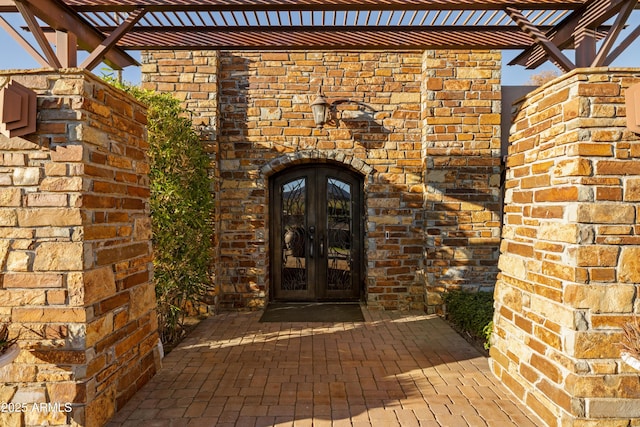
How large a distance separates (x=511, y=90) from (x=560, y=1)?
2.97 meters

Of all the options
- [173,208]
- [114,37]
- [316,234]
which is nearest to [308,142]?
[316,234]

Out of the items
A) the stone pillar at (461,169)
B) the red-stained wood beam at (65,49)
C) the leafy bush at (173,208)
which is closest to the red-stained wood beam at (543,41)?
the stone pillar at (461,169)

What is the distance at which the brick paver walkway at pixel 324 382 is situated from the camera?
2525mm

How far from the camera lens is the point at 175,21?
3.34m

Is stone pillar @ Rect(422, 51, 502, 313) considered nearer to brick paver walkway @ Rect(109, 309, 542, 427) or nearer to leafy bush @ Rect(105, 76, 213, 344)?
brick paver walkway @ Rect(109, 309, 542, 427)

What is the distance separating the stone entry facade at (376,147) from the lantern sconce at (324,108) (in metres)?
0.05

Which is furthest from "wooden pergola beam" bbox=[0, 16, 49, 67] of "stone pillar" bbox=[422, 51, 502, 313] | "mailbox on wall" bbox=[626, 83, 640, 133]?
"stone pillar" bbox=[422, 51, 502, 313]

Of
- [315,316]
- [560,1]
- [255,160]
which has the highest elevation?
[560,1]

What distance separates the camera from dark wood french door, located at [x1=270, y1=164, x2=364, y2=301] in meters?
5.67

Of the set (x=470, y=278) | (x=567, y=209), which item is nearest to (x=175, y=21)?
(x=567, y=209)

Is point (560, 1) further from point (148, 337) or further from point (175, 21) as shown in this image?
point (148, 337)

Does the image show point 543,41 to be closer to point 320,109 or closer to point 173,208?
point 320,109

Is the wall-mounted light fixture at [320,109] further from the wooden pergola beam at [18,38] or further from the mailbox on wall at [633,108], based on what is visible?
the mailbox on wall at [633,108]

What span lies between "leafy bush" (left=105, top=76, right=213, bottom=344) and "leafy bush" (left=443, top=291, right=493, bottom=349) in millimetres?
3202
